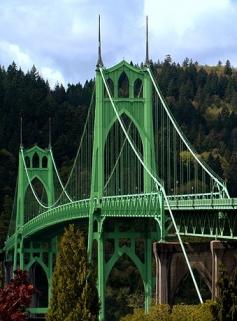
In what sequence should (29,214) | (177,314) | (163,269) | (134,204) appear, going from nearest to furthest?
1. (177,314)
2. (163,269)
3. (134,204)
4. (29,214)

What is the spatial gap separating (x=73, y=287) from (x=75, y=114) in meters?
83.1

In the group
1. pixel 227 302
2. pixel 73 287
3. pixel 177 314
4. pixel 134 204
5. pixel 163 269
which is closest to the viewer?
pixel 227 302

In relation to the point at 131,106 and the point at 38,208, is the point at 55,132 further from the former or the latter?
the point at 131,106

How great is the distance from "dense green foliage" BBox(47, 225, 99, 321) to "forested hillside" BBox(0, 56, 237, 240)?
49.5 metres

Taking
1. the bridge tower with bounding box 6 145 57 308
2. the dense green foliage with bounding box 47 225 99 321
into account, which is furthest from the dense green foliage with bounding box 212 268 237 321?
the bridge tower with bounding box 6 145 57 308

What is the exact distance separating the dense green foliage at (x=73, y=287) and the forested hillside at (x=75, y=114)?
49467 mm

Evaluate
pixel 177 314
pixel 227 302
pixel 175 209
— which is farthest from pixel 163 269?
pixel 227 302

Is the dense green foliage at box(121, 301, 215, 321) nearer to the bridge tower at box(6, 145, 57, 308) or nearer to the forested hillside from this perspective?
the bridge tower at box(6, 145, 57, 308)

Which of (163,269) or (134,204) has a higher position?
(134,204)

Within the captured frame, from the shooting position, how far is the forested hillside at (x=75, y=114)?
113375mm

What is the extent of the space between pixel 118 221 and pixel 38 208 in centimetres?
2889

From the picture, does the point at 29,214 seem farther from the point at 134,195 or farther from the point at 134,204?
the point at 134,195

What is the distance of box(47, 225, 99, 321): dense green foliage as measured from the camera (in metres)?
42.4

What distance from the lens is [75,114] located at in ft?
412
